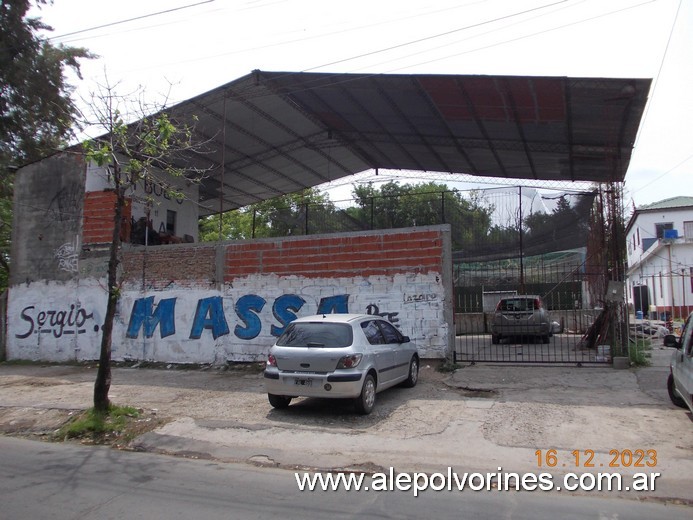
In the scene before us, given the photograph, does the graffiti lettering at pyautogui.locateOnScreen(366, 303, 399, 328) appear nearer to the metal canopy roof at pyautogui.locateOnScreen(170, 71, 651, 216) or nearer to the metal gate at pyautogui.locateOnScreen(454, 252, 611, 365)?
the metal gate at pyautogui.locateOnScreen(454, 252, 611, 365)

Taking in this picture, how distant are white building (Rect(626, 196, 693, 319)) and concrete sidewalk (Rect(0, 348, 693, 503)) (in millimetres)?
22154

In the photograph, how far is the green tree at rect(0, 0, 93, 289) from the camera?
1650 cm

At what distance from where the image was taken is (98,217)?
15516mm

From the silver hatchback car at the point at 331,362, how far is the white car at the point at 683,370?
428 cm

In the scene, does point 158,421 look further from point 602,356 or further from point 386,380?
point 602,356

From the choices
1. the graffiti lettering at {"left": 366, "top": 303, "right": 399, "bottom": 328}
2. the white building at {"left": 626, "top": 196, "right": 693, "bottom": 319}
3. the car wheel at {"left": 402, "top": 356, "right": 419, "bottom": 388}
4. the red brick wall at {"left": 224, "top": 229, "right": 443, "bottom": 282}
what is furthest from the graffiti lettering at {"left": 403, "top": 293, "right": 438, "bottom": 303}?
the white building at {"left": 626, "top": 196, "right": 693, "bottom": 319}

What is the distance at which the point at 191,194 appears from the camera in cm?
2064

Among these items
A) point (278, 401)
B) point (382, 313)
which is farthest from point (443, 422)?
point (382, 313)

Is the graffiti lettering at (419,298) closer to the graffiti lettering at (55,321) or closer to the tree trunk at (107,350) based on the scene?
the tree trunk at (107,350)

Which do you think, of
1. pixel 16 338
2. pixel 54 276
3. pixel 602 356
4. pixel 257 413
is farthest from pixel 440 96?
pixel 16 338

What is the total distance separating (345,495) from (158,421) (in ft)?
14.3

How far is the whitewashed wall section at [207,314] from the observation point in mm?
11641

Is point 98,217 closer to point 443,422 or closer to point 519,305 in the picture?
point 443,422

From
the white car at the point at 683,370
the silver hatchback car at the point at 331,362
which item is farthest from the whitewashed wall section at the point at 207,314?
the white car at the point at 683,370
